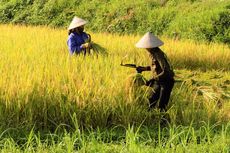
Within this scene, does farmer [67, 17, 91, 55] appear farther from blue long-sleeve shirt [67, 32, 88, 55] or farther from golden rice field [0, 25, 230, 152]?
golden rice field [0, 25, 230, 152]

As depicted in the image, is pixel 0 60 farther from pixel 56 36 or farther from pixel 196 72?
pixel 56 36

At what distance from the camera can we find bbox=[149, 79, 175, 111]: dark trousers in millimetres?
4918

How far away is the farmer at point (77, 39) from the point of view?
20.6ft

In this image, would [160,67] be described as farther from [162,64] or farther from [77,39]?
[77,39]

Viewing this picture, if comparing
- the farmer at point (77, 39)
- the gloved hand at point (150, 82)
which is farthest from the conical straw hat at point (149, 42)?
the farmer at point (77, 39)

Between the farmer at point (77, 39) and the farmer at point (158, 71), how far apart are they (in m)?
1.56

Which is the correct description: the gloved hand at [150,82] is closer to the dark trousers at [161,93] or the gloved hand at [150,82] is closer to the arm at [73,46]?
the dark trousers at [161,93]

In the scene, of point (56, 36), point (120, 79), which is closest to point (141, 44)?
point (120, 79)

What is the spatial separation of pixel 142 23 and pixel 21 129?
349 inches

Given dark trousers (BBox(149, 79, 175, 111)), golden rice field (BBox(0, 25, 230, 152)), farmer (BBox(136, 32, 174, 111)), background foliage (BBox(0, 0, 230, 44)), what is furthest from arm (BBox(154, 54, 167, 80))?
background foliage (BBox(0, 0, 230, 44))

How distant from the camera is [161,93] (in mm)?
4906

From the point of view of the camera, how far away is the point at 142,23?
13.1 metres

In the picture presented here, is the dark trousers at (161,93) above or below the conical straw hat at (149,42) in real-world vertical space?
below

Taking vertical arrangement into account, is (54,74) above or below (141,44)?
below
